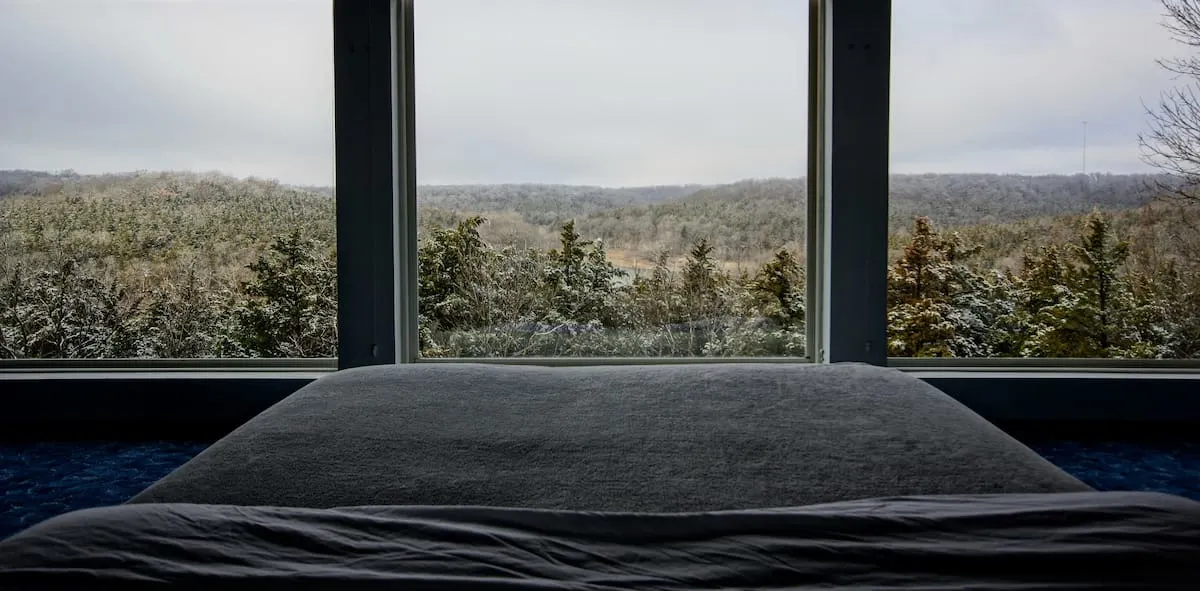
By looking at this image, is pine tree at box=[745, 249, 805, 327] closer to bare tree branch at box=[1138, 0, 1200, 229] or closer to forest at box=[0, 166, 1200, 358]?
forest at box=[0, 166, 1200, 358]

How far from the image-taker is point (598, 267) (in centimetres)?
374

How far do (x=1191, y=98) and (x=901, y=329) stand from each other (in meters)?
1.62

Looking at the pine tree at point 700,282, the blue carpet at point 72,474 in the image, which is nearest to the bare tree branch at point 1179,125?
the pine tree at point 700,282

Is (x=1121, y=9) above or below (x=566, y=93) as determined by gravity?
above

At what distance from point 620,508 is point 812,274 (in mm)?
2775

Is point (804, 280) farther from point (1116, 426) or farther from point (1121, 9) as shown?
point (1121, 9)

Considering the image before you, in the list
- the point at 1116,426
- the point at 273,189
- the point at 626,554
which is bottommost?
the point at 1116,426

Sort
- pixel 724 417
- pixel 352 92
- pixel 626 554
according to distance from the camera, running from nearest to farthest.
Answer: pixel 626 554 → pixel 724 417 → pixel 352 92

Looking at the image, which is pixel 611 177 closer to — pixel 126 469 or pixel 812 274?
pixel 812 274

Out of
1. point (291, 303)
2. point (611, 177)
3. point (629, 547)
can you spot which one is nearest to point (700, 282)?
point (611, 177)

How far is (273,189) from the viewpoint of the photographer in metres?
3.71

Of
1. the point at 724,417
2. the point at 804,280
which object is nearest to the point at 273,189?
the point at 804,280

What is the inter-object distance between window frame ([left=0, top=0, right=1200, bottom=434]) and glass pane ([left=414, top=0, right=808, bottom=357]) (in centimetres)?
9

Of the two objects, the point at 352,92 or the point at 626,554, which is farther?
the point at 352,92
